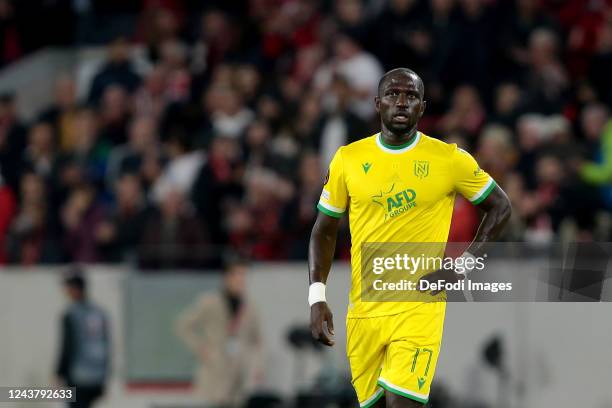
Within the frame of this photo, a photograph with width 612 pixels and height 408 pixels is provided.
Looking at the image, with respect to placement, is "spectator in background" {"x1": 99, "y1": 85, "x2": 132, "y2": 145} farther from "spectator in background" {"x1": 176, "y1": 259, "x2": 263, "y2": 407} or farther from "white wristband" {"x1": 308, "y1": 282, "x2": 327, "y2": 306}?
"white wristband" {"x1": 308, "y1": 282, "x2": 327, "y2": 306}

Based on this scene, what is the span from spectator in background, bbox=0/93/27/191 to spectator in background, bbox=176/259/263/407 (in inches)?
138

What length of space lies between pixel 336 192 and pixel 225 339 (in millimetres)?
5494

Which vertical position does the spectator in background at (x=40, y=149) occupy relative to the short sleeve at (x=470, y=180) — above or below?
above

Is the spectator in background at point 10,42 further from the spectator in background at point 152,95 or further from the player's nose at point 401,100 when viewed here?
the player's nose at point 401,100

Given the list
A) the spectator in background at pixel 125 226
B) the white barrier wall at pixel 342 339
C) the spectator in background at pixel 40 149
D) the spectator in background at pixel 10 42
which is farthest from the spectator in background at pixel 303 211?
the spectator in background at pixel 10 42

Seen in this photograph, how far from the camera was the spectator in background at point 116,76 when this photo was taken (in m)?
16.6

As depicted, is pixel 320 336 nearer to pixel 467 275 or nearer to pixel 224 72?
pixel 467 275

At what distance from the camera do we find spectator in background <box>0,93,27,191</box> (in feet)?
51.9

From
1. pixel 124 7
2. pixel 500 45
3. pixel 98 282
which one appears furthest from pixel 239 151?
pixel 124 7

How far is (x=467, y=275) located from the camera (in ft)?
26.0

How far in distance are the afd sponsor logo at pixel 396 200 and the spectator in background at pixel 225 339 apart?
5.35 m

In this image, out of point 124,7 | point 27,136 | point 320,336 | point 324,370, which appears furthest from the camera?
point 124,7

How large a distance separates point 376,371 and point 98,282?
604cm

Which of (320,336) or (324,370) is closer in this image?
(320,336)
